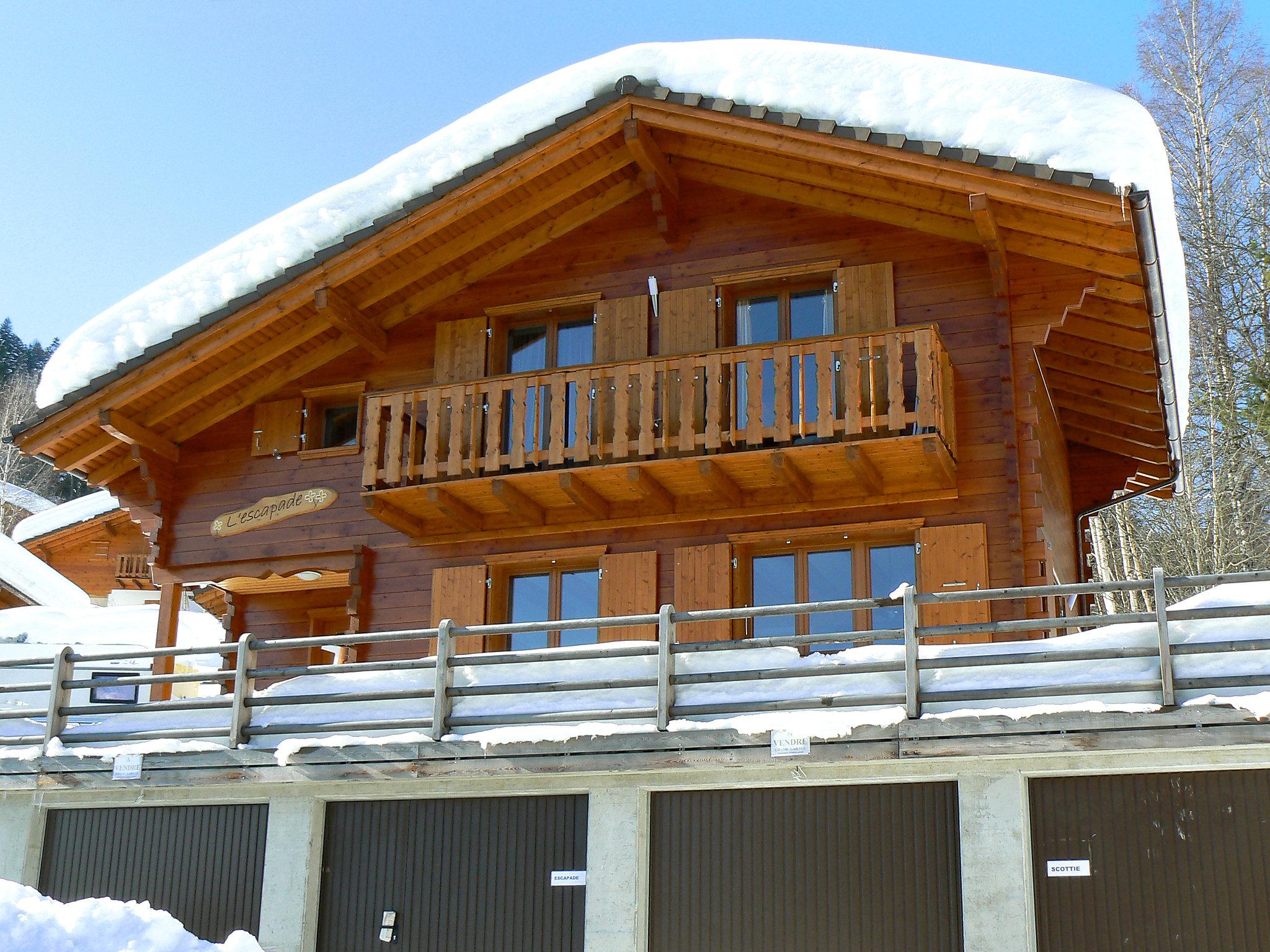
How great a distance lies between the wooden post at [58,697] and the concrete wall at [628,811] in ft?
3.15

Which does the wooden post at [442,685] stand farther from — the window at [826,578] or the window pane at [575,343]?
the window pane at [575,343]

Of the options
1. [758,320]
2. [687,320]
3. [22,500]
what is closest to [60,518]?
[22,500]

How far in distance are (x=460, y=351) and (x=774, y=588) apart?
4.69 metres

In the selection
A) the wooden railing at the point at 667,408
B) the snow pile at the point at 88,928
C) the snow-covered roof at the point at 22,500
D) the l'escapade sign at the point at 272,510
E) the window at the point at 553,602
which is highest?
the snow-covered roof at the point at 22,500

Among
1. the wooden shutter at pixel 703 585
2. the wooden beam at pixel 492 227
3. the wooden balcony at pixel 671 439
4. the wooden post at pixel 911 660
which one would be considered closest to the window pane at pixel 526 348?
the wooden balcony at pixel 671 439

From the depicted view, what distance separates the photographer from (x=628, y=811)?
38.3 feet

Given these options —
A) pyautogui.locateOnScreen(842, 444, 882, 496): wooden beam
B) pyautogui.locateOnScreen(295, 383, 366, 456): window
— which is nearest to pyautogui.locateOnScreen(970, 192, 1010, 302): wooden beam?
pyautogui.locateOnScreen(842, 444, 882, 496): wooden beam

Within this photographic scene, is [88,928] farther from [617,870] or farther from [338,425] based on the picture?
[338,425]

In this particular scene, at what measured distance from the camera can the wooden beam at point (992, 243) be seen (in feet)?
43.0

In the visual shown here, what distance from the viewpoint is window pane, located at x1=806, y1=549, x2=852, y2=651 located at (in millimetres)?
13812

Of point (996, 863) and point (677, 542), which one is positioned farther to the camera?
point (677, 542)

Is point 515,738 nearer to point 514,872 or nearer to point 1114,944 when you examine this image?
point 514,872

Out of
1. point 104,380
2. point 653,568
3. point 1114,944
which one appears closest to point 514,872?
point 653,568

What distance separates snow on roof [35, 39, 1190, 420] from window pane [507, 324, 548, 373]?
2003mm
